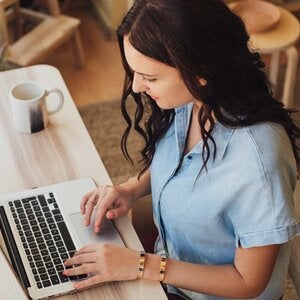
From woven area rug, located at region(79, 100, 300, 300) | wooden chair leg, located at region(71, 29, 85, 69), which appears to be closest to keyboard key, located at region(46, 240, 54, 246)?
woven area rug, located at region(79, 100, 300, 300)

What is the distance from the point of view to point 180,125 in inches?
50.2

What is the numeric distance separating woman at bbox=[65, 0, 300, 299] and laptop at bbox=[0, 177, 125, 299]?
30mm

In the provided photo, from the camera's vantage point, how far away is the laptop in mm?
1123

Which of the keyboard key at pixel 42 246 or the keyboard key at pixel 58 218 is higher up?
the keyboard key at pixel 42 246

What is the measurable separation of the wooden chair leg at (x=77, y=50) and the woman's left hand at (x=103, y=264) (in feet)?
6.34

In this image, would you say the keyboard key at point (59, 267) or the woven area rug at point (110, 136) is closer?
the keyboard key at point (59, 267)

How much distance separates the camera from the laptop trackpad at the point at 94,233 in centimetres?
120

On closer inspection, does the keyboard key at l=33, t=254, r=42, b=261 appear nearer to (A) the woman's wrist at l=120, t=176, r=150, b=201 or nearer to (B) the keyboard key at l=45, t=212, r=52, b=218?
(B) the keyboard key at l=45, t=212, r=52, b=218

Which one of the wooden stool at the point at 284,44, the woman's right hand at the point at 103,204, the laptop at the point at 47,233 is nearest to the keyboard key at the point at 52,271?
the laptop at the point at 47,233

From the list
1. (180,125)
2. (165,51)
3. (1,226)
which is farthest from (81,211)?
(165,51)

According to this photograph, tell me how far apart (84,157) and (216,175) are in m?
0.38

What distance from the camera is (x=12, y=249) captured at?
3.89 ft

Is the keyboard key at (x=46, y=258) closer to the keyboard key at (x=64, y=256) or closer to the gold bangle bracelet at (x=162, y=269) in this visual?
the keyboard key at (x=64, y=256)

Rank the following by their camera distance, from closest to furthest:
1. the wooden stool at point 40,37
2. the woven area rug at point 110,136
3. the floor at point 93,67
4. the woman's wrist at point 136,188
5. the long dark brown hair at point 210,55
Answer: the long dark brown hair at point 210,55, the woman's wrist at point 136,188, the woven area rug at point 110,136, the wooden stool at point 40,37, the floor at point 93,67
